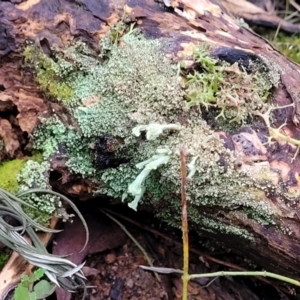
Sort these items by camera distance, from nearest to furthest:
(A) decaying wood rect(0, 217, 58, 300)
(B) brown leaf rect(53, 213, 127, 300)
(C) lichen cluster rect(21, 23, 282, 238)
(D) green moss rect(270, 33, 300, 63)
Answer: (C) lichen cluster rect(21, 23, 282, 238)
(A) decaying wood rect(0, 217, 58, 300)
(B) brown leaf rect(53, 213, 127, 300)
(D) green moss rect(270, 33, 300, 63)

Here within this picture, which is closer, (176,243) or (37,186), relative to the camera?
(37,186)

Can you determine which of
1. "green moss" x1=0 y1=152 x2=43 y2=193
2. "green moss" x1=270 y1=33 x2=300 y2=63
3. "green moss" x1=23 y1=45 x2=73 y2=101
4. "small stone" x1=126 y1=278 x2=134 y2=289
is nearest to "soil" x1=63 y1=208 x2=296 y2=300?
"small stone" x1=126 y1=278 x2=134 y2=289

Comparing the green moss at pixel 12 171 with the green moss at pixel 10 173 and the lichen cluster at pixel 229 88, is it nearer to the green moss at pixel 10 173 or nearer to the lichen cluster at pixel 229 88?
the green moss at pixel 10 173

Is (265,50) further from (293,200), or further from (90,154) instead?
(90,154)

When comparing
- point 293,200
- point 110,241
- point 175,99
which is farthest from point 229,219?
point 110,241

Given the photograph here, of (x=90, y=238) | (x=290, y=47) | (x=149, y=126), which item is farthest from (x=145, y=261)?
(x=290, y=47)

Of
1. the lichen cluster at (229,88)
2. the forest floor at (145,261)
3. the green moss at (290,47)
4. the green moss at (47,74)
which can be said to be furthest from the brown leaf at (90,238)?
the green moss at (290,47)

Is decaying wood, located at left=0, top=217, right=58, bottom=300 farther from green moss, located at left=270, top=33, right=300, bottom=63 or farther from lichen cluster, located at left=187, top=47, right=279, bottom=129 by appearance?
green moss, located at left=270, top=33, right=300, bottom=63

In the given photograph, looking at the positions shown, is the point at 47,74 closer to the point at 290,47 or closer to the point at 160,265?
the point at 160,265
